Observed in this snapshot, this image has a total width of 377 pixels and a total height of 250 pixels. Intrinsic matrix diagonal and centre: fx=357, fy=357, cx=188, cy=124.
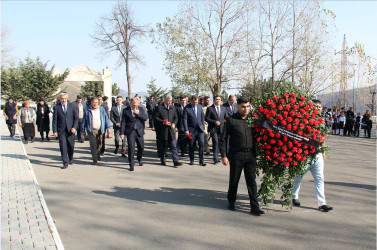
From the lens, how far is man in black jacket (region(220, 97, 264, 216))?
5852 millimetres

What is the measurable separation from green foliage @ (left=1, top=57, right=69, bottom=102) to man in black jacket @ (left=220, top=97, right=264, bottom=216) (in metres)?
42.8

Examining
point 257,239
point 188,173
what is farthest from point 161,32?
point 257,239

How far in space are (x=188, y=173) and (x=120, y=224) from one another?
4050 millimetres

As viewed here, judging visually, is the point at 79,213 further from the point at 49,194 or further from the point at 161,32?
the point at 161,32

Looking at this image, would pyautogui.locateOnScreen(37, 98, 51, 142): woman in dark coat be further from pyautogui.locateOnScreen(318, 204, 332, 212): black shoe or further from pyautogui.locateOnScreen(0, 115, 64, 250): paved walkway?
pyautogui.locateOnScreen(318, 204, 332, 212): black shoe

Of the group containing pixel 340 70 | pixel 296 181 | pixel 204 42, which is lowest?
pixel 296 181

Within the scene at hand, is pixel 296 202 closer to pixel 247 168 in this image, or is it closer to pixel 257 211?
pixel 257 211

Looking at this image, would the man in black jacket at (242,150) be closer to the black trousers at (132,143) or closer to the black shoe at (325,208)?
the black shoe at (325,208)

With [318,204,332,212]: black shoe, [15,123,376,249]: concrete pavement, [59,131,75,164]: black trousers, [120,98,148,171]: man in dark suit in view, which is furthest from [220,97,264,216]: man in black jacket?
[59,131,75,164]: black trousers

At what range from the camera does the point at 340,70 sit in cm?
2750

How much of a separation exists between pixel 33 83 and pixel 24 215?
4377 centimetres

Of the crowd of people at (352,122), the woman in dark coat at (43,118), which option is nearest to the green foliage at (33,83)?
the woman in dark coat at (43,118)

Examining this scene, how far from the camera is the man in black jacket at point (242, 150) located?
5852 millimetres

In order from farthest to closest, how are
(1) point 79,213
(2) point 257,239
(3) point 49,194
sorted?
(3) point 49,194 → (1) point 79,213 → (2) point 257,239
